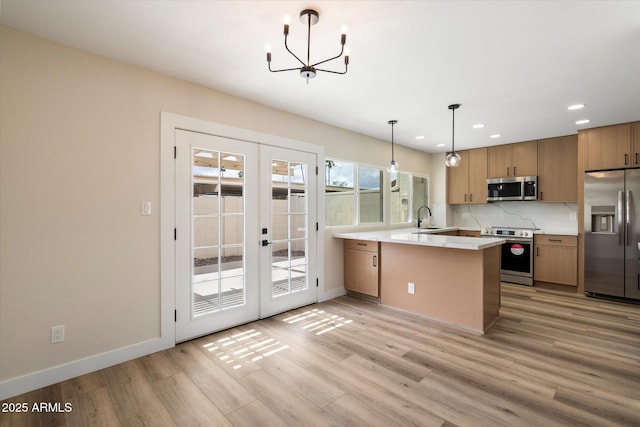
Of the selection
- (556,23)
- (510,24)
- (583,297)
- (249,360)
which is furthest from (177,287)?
(583,297)

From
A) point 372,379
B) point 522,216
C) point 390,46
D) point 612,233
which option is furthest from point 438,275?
point 522,216

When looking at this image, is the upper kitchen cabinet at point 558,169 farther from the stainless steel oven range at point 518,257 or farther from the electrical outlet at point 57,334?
the electrical outlet at point 57,334

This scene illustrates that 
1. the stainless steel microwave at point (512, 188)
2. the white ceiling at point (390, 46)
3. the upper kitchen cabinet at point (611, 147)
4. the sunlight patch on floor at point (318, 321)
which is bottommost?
the sunlight patch on floor at point (318, 321)

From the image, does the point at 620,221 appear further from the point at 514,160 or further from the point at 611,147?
the point at 514,160

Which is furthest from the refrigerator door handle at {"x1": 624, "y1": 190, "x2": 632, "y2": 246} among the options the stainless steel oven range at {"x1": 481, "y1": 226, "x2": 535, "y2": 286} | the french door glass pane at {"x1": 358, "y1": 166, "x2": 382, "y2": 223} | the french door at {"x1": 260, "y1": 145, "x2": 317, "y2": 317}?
the french door at {"x1": 260, "y1": 145, "x2": 317, "y2": 317}

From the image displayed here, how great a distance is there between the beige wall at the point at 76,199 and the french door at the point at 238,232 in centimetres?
27

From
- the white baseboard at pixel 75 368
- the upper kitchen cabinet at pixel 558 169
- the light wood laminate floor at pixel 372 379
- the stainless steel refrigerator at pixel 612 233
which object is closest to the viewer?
the light wood laminate floor at pixel 372 379

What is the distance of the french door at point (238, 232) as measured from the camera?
2877 mm

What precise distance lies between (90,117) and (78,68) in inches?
14.5

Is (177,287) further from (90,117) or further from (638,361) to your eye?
(638,361)

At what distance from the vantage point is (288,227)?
373 centimetres

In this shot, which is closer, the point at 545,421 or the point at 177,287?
the point at 545,421

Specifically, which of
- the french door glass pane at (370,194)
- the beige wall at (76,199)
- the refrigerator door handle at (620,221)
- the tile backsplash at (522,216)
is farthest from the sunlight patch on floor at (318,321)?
the tile backsplash at (522,216)

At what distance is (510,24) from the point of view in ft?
6.53
